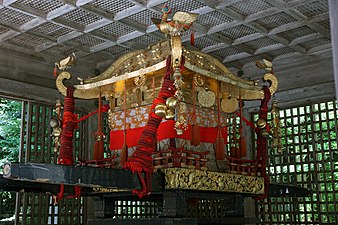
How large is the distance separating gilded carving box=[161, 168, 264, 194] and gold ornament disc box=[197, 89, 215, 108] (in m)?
0.68

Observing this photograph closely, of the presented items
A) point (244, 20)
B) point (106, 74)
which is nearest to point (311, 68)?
point (244, 20)

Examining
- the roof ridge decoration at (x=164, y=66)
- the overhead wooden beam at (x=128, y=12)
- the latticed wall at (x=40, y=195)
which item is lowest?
the latticed wall at (x=40, y=195)

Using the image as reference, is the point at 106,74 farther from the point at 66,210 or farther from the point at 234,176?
the point at 66,210

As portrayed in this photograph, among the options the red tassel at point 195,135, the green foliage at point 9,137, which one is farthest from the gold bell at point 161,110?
the green foliage at point 9,137

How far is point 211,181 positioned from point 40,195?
2.97 metres

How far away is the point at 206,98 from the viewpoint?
14.5ft

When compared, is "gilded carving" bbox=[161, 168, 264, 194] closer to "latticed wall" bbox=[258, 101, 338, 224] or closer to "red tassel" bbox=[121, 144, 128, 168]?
"red tassel" bbox=[121, 144, 128, 168]

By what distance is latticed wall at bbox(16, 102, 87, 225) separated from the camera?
5.99 meters

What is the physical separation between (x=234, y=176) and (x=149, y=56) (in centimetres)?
134

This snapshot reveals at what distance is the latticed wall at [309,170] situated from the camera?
245 inches

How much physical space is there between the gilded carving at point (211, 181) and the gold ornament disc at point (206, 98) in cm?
68

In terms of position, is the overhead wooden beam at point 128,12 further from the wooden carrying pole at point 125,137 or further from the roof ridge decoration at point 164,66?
the wooden carrying pole at point 125,137

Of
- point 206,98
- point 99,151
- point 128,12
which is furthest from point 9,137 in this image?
point 206,98

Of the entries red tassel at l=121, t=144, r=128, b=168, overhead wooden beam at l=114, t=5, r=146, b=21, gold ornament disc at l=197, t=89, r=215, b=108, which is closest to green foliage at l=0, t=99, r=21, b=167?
overhead wooden beam at l=114, t=5, r=146, b=21
